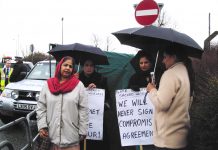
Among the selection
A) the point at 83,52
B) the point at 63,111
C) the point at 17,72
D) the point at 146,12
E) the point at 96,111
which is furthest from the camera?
the point at 17,72

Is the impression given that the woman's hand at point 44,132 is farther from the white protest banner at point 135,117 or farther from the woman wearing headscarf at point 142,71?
the woman wearing headscarf at point 142,71

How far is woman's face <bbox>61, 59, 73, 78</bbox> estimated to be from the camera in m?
4.92

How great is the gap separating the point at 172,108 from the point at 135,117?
1.61 metres

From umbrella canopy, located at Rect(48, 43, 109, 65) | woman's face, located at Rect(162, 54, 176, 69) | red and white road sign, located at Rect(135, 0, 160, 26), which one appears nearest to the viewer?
woman's face, located at Rect(162, 54, 176, 69)

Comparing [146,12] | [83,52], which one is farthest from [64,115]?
[146,12]

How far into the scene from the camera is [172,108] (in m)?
4.18

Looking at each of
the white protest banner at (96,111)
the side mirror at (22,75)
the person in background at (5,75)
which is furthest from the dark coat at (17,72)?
the white protest banner at (96,111)

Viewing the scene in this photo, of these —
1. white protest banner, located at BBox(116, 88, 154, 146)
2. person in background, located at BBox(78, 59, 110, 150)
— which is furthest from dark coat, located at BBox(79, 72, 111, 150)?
white protest banner, located at BBox(116, 88, 154, 146)

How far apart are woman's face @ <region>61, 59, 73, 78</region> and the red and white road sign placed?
11.9 ft

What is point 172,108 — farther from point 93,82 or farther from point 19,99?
point 19,99

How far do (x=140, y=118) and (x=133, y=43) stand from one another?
3.38 ft

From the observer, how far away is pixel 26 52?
76875 mm

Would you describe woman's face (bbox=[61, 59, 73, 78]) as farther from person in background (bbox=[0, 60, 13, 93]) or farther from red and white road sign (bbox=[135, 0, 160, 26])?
person in background (bbox=[0, 60, 13, 93])

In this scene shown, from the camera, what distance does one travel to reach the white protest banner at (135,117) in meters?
5.68
